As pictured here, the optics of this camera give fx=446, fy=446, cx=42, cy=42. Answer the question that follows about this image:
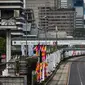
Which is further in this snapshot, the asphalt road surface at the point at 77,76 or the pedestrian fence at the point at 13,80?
the asphalt road surface at the point at 77,76

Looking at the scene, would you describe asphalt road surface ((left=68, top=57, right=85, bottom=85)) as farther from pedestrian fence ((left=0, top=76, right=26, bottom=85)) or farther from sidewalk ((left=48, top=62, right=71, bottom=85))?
pedestrian fence ((left=0, top=76, right=26, bottom=85))

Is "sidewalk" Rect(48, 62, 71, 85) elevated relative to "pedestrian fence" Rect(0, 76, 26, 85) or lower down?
lower down

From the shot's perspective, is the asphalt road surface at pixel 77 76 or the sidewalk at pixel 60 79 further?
the asphalt road surface at pixel 77 76

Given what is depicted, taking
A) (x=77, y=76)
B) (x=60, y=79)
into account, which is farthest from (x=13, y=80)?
(x=77, y=76)

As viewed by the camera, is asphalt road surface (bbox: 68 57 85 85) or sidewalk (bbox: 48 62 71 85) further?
asphalt road surface (bbox: 68 57 85 85)

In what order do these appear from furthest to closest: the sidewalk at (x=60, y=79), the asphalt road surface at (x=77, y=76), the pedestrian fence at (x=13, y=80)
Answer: the asphalt road surface at (x=77, y=76) → the sidewalk at (x=60, y=79) → the pedestrian fence at (x=13, y=80)

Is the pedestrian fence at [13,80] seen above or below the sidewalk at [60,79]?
above

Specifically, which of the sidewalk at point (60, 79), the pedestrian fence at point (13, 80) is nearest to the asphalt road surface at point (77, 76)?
the sidewalk at point (60, 79)

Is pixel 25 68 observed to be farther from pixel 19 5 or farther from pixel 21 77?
pixel 19 5

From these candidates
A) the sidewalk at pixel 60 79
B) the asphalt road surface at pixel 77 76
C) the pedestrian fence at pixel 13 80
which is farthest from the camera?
the asphalt road surface at pixel 77 76

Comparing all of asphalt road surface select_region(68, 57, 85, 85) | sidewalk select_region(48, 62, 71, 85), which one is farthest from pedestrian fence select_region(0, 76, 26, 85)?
asphalt road surface select_region(68, 57, 85, 85)

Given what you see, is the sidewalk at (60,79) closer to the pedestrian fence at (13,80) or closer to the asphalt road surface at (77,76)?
the asphalt road surface at (77,76)

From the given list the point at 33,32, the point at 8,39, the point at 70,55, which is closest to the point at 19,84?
the point at 8,39

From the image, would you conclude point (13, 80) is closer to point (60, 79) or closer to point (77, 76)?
point (60, 79)
